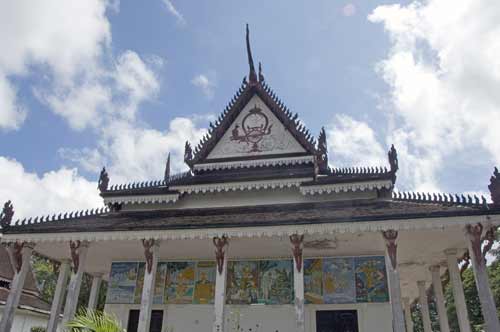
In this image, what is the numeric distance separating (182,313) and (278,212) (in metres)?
5.89

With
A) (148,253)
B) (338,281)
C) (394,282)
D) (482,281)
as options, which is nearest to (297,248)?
(394,282)

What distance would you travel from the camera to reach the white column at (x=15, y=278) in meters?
13.4

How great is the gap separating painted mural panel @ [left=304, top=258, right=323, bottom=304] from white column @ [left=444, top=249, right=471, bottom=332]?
4.57 m

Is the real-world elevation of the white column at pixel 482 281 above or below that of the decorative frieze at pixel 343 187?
below

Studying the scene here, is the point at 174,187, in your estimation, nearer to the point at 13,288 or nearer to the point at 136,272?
the point at 136,272

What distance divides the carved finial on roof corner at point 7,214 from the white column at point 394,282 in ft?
43.6

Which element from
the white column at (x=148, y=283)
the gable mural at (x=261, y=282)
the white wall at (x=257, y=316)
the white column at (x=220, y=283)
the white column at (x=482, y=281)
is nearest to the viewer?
the white column at (x=482, y=281)

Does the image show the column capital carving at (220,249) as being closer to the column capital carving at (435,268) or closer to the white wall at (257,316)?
the white wall at (257,316)

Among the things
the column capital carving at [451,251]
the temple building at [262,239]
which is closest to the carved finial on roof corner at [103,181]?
the temple building at [262,239]

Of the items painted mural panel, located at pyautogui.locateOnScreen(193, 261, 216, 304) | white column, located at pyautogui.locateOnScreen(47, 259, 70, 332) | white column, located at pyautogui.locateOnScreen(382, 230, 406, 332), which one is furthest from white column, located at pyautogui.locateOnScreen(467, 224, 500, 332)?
white column, located at pyautogui.locateOnScreen(47, 259, 70, 332)

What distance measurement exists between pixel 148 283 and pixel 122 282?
434 centimetres

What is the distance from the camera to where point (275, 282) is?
51.1 ft

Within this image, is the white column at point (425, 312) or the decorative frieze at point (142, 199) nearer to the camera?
the decorative frieze at point (142, 199)

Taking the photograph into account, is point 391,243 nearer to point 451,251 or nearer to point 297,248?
point 297,248
